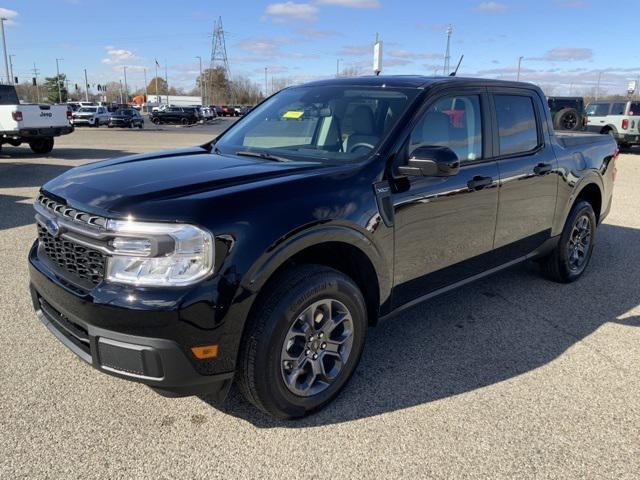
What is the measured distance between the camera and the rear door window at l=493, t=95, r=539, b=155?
4133 millimetres

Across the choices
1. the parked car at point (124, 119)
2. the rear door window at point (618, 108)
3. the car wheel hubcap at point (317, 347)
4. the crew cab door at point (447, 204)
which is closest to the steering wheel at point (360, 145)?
the crew cab door at point (447, 204)

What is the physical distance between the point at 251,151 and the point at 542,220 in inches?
102

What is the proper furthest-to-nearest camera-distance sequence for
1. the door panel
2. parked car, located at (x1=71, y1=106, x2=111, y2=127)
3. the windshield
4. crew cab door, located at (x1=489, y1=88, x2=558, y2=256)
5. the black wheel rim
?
parked car, located at (x1=71, y1=106, x2=111, y2=127)
the black wheel rim
crew cab door, located at (x1=489, y1=88, x2=558, y2=256)
the windshield
the door panel

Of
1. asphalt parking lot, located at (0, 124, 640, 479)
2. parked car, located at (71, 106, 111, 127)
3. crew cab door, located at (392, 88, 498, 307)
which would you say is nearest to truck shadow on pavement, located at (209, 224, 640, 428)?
asphalt parking lot, located at (0, 124, 640, 479)

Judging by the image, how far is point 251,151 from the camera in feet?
12.2

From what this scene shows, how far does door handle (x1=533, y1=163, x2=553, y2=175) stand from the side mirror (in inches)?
60.2

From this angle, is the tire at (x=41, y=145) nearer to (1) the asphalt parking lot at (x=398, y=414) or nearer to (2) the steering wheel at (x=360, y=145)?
(1) the asphalt parking lot at (x=398, y=414)

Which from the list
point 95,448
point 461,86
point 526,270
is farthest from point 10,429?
point 526,270

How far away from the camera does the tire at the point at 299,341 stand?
2.62m

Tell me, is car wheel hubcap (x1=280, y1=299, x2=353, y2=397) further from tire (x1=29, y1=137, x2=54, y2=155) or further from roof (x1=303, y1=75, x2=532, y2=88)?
tire (x1=29, y1=137, x2=54, y2=155)

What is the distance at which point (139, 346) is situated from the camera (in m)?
2.38

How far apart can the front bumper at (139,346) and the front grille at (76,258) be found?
0.09m

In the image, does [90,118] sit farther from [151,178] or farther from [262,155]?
[151,178]

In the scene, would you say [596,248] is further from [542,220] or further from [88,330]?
[88,330]
